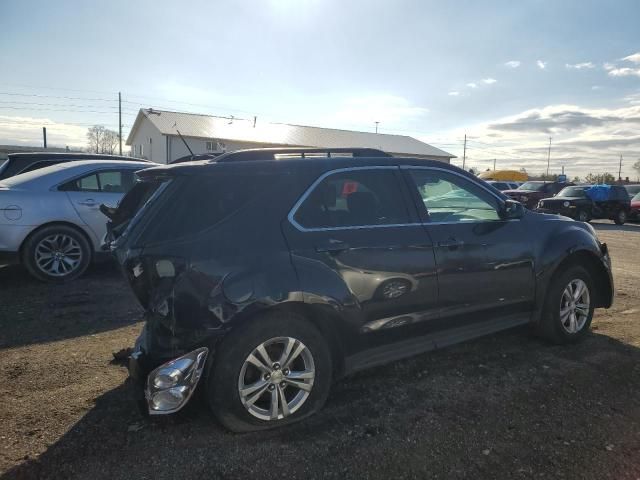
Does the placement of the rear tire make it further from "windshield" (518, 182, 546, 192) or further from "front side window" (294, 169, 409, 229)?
"windshield" (518, 182, 546, 192)

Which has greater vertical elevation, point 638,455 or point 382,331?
point 382,331

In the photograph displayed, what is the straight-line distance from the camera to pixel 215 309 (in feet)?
9.04

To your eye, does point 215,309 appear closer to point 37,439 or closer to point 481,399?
point 37,439

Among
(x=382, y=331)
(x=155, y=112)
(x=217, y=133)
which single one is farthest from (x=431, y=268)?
(x=155, y=112)

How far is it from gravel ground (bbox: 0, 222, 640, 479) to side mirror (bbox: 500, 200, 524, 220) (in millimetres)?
1208

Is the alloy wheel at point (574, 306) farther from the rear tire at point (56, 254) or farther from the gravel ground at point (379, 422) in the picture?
the rear tire at point (56, 254)

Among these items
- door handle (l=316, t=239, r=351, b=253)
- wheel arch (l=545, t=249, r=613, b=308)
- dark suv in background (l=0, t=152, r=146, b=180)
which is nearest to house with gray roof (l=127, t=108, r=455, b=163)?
dark suv in background (l=0, t=152, r=146, b=180)

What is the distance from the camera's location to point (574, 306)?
4.49m

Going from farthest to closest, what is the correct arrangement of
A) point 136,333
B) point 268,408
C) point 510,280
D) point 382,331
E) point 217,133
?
1. point 217,133
2. point 136,333
3. point 510,280
4. point 382,331
5. point 268,408

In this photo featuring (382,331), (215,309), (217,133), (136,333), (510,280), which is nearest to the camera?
(215,309)

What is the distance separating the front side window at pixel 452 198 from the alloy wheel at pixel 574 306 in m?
1.09

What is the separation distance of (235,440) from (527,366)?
2.47 meters

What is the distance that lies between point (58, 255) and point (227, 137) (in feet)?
107

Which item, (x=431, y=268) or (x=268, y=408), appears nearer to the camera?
(x=268, y=408)
